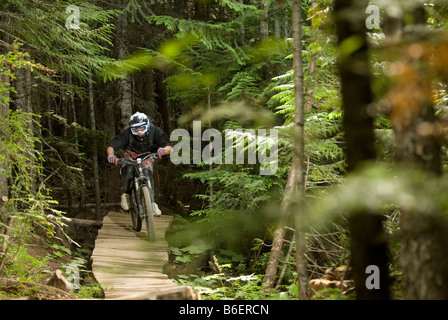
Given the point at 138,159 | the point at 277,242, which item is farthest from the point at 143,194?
the point at 277,242

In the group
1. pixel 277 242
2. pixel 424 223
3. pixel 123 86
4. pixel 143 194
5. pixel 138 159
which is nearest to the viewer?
pixel 424 223

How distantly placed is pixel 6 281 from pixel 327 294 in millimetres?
3551

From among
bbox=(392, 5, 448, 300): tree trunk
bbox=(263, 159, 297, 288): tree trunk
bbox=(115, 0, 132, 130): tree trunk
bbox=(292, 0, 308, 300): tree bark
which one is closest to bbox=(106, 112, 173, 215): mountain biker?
bbox=(263, 159, 297, 288): tree trunk

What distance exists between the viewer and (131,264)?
641cm

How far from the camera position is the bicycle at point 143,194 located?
6992 mm

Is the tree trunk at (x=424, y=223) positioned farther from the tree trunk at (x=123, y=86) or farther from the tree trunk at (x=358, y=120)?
the tree trunk at (x=123, y=86)

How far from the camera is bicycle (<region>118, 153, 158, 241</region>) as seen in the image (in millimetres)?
6992

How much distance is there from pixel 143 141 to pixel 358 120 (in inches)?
228

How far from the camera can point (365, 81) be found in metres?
2.44

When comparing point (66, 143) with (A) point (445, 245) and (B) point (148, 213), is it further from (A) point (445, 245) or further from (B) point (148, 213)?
(A) point (445, 245)

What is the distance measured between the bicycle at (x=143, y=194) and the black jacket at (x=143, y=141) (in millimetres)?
345
